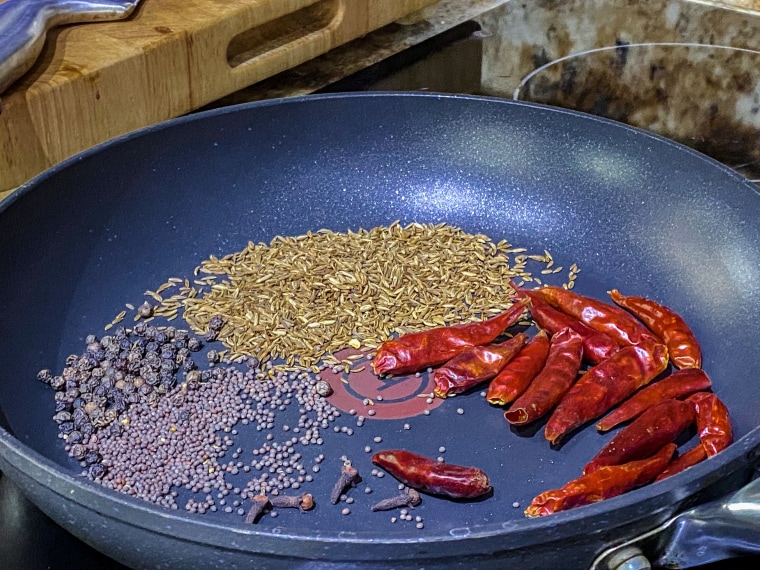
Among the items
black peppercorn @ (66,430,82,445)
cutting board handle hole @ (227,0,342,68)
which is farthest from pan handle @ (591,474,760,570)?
cutting board handle hole @ (227,0,342,68)

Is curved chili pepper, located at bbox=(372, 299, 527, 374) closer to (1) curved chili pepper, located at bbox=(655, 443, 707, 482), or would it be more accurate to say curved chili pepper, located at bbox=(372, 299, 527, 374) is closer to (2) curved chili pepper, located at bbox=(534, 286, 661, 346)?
(2) curved chili pepper, located at bbox=(534, 286, 661, 346)

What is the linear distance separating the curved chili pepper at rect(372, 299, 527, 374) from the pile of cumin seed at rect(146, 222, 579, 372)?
5 cm

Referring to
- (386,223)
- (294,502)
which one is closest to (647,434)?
(294,502)

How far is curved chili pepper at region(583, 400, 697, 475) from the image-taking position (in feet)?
3.23

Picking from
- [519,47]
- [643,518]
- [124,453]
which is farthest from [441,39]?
[643,518]

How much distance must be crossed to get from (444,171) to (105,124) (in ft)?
1.81

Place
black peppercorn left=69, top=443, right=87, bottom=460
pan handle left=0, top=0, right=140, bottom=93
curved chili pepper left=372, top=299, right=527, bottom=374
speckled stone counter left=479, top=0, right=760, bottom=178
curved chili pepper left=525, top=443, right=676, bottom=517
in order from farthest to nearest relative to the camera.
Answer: speckled stone counter left=479, top=0, right=760, bottom=178 < pan handle left=0, top=0, right=140, bottom=93 < curved chili pepper left=372, top=299, right=527, bottom=374 < black peppercorn left=69, top=443, right=87, bottom=460 < curved chili pepper left=525, top=443, right=676, bottom=517

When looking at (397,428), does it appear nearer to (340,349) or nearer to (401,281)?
(340,349)

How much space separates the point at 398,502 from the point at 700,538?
0.34 m

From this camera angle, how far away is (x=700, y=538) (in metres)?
0.76

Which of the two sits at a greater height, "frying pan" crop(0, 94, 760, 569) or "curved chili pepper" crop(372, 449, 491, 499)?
"frying pan" crop(0, 94, 760, 569)

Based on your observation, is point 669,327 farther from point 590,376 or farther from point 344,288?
point 344,288

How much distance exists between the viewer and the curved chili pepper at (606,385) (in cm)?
104

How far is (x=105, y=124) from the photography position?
142 centimetres
